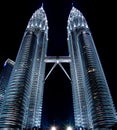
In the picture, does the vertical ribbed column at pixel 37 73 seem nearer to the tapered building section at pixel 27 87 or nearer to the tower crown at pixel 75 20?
the tapered building section at pixel 27 87

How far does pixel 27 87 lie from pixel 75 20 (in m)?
59.3

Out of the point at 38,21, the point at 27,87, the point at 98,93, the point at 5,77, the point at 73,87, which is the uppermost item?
the point at 38,21

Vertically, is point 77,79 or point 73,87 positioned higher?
point 77,79

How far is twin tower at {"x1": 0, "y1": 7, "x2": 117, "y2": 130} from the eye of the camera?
5903cm

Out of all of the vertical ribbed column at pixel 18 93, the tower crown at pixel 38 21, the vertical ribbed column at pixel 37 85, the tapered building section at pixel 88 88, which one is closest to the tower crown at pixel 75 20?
the tapered building section at pixel 88 88

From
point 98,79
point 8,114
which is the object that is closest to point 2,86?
point 8,114

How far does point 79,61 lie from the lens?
84000mm

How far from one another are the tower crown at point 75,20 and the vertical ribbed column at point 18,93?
114ft

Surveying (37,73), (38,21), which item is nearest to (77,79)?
(37,73)

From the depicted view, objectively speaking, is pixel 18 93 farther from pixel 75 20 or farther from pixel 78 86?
pixel 75 20

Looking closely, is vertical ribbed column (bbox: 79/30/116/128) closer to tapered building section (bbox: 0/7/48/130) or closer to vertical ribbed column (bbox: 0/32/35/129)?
tapered building section (bbox: 0/7/48/130)

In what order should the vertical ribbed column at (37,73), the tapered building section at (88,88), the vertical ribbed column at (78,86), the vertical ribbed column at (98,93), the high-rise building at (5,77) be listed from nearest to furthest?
the vertical ribbed column at (98,93)
the tapered building section at (88,88)
the vertical ribbed column at (37,73)
the vertical ribbed column at (78,86)
the high-rise building at (5,77)

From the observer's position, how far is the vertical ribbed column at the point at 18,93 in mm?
58469

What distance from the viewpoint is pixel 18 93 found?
211 feet
